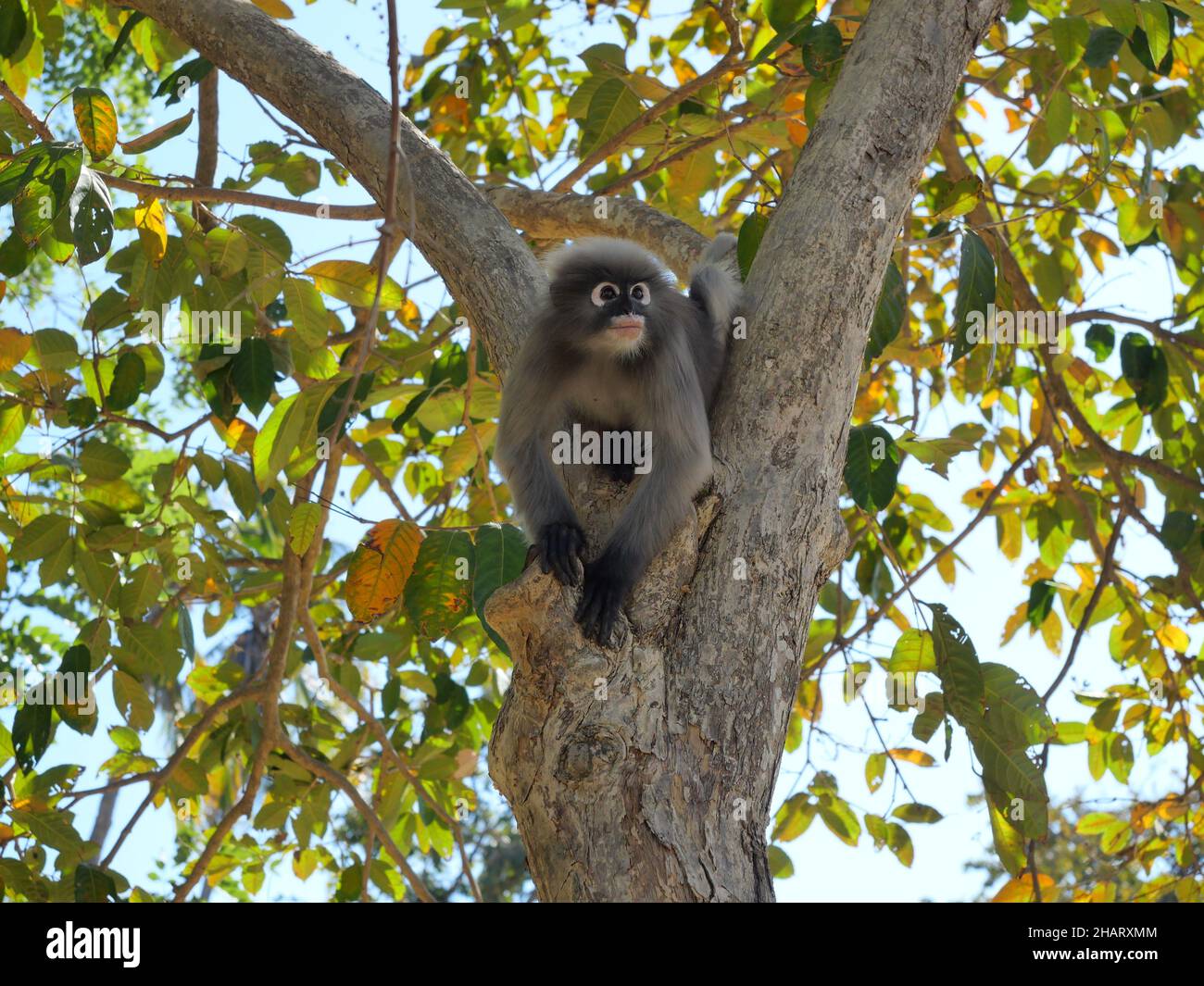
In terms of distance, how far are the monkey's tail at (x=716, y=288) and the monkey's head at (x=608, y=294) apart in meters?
0.12

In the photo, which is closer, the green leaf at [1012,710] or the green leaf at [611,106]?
the green leaf at [1012,710]

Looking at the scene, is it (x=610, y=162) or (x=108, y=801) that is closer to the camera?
(x=610, y=162)

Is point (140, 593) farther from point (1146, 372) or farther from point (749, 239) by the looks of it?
point (1146, 372)

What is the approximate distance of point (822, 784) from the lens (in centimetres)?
495

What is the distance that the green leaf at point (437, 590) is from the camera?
11.2 ft

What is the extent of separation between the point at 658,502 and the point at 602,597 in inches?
15.6

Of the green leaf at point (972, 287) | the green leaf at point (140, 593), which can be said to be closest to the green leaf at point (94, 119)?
the green leaf at point (140, 593)

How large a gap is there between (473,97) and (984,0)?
10.8ft

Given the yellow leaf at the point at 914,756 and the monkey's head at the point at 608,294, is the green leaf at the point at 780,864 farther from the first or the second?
the monkey's head at the point at 608,294

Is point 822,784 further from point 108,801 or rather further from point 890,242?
point 108,801

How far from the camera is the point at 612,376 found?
4199mm

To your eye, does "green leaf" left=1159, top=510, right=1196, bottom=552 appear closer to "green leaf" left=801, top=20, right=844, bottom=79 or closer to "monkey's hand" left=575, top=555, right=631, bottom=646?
"green leaf" left=801, top=20, right=844, bottom=79

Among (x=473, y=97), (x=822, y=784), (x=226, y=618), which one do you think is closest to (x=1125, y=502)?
(x=822, y=784)
